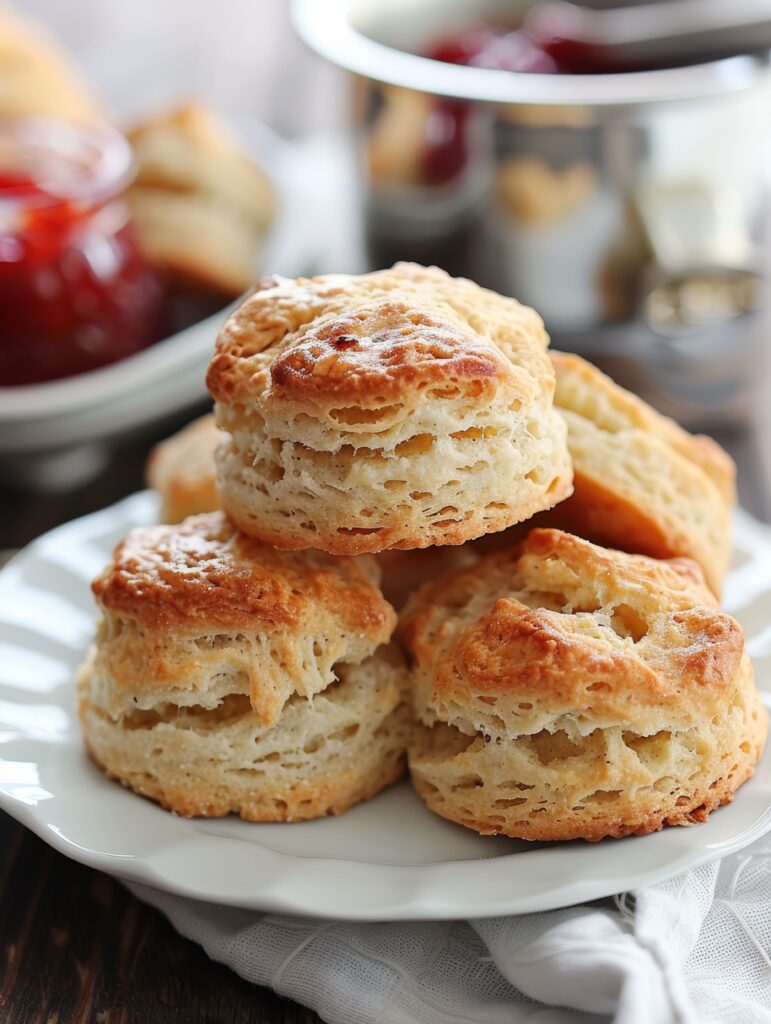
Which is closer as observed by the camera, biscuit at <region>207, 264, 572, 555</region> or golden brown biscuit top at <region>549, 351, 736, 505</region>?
biscuit at <region>207, 264, 572, 555</region>

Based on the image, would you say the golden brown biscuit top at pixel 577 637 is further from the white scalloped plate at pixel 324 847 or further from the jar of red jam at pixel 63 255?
the jar of red jam at pixel 63 255

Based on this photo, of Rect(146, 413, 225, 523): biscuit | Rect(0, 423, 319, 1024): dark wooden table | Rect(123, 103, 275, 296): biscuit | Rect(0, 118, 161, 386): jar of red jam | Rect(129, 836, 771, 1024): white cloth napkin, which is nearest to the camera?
Rect(129, 836, 771, 1024): white cloth napkin

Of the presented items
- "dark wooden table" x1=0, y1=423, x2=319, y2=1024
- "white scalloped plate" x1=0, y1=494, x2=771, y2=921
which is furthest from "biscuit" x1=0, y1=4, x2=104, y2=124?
"dark wooden table" x1=0, y1=423, x2=319, y2=1024

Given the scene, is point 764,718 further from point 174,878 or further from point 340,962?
point 174,878

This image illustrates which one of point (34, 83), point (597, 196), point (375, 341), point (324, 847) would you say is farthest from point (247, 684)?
point (34, 83)

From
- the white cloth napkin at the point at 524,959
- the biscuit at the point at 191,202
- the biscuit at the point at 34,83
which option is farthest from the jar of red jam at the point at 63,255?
the white cloth napkin at the point at 524,959

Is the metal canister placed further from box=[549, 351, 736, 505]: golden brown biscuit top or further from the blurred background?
box=[549, 351, 736, 505]: golden brown biscuit top

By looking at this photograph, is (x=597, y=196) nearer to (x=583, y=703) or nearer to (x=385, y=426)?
(x=385, y=426)
